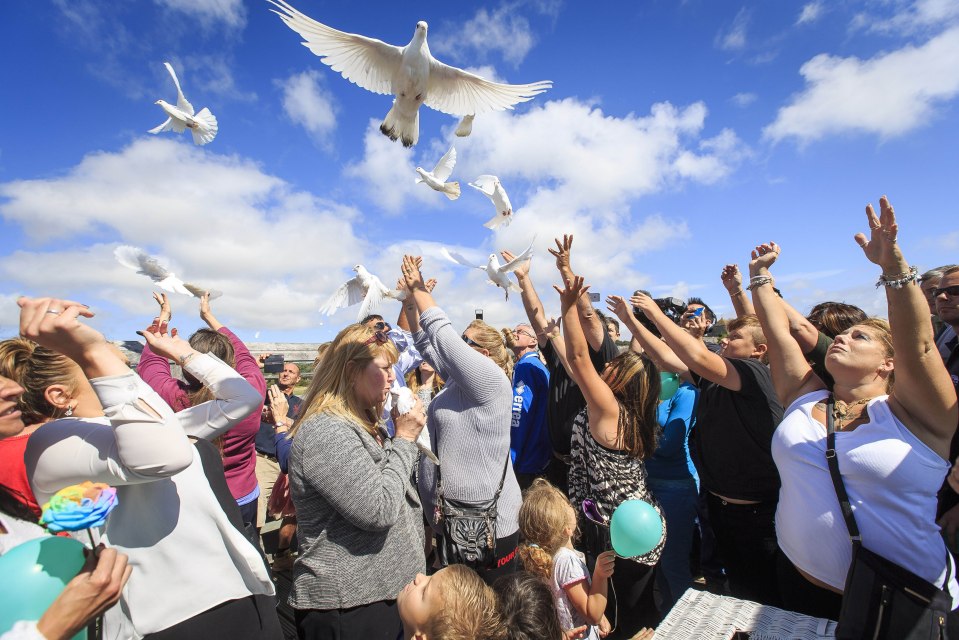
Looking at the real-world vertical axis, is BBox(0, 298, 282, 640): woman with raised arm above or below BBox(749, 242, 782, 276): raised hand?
below

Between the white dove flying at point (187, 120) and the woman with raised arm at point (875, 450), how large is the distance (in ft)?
11.6

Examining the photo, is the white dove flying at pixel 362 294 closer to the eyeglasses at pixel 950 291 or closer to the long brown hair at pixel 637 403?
the long brown hair at pixel 637 403

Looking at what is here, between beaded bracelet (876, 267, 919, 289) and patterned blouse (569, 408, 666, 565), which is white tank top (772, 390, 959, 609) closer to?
beaded bracelet (876, 267, 919, 289)

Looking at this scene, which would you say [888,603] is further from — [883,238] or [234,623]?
[234,623]

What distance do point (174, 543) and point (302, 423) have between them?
572 mm

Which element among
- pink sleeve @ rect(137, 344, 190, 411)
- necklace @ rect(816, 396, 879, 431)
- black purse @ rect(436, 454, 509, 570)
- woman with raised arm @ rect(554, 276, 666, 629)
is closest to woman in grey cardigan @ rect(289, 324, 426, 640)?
black purse @ rect(436, 454, 509, 570)

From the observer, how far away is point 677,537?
10.6 ft

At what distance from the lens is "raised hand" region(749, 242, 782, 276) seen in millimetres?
2496

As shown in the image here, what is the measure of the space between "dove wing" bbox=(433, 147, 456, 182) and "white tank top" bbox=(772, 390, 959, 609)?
8.21 ft

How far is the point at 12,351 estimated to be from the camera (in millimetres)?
1725

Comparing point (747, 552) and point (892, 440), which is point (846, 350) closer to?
point (892, 440)

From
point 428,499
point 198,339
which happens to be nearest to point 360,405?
point 428,499

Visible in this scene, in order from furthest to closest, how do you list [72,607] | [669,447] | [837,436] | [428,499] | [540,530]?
[669,447]
[428,499]
[540,530]
[837,436]
[72,607]

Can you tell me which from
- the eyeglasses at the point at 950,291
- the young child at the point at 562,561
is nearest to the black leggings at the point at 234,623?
the young child at the point at 562,561
